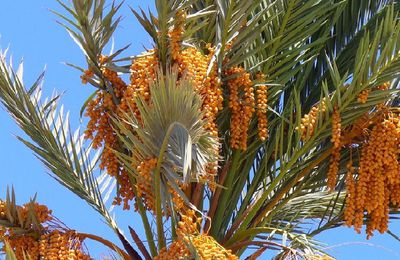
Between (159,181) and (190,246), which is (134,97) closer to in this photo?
(159,181)

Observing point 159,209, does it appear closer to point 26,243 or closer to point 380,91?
point 26,243

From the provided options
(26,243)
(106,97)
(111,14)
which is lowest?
(26,243)

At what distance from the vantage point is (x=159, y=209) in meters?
Result: 6.82

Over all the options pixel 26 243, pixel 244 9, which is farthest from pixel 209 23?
pixel 26 243

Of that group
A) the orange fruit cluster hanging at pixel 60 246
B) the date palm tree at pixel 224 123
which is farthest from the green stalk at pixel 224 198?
the orange fruit cluster hanging at pixel 60 246

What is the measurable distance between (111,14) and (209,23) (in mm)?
790

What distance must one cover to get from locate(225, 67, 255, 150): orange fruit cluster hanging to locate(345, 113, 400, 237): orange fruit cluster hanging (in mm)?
835

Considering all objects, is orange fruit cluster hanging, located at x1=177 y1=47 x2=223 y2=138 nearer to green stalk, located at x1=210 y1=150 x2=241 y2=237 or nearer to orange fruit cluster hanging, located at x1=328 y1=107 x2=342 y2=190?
green stalk, located at x1=210 y1=150 x2=241 y2=237

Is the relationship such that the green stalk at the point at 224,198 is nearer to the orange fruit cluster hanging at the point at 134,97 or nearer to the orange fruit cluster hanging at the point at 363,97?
the orange fruit cluster hanging at the point at 134,97

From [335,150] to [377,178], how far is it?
498 millimetres

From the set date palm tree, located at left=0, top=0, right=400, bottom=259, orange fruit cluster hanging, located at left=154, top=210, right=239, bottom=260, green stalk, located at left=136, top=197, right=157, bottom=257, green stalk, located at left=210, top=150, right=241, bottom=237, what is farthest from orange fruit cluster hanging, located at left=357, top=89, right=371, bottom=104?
green stalk, located at left=136, top=197, right=157, bottom=257

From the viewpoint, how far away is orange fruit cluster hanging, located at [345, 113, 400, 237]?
7027 millimetres

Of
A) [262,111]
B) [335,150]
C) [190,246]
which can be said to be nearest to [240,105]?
[262,111]

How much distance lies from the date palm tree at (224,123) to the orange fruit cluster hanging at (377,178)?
0.01m
